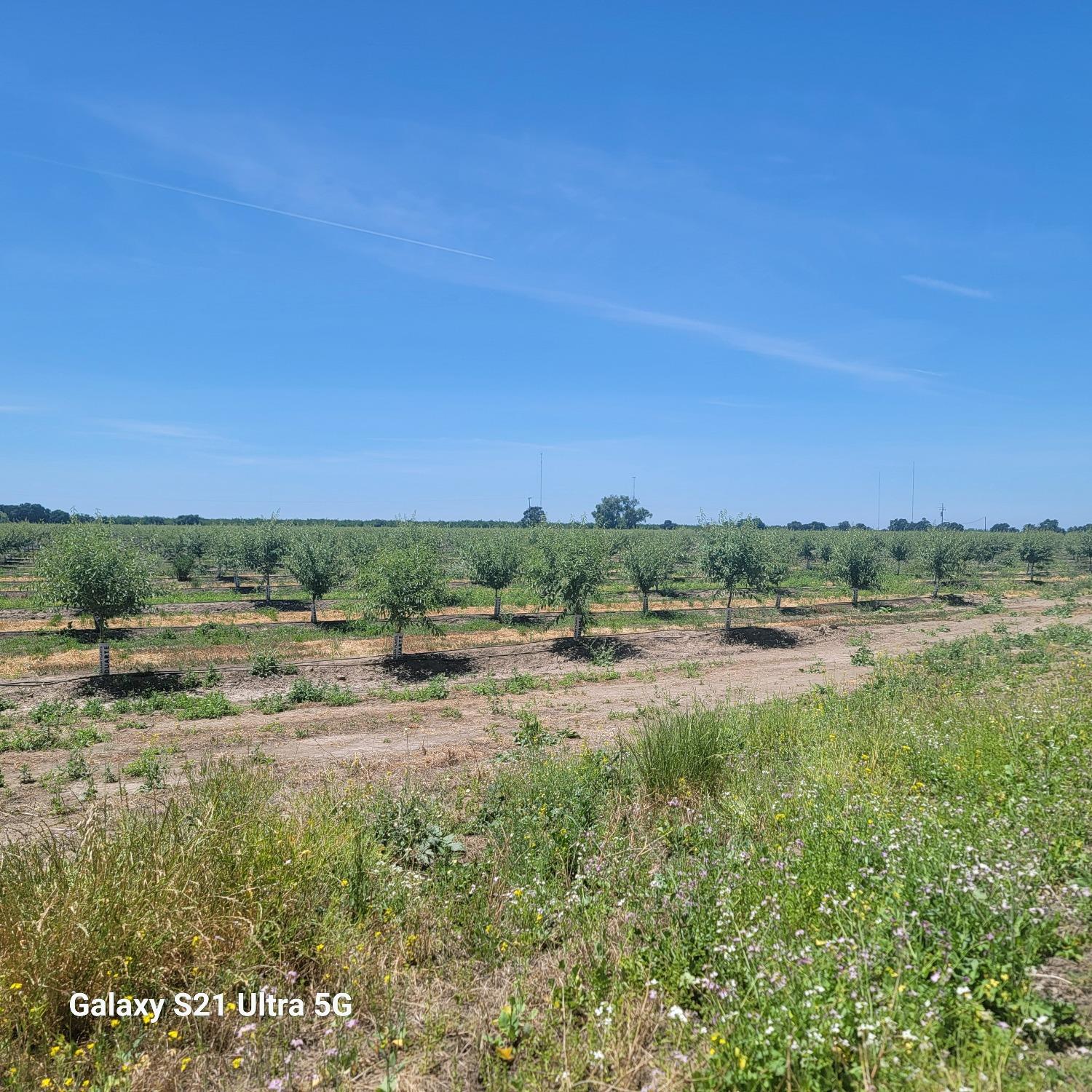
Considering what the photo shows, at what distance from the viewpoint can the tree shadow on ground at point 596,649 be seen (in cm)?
2112

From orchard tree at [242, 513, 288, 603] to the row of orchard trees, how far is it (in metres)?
0.10

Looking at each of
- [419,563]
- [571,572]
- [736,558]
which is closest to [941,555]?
[736,558]

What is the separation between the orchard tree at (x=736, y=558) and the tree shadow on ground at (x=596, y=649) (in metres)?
5.34

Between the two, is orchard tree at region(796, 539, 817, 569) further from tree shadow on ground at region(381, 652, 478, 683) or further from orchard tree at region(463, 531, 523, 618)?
tree shadow on ground at region(381, 652, 478, 683)

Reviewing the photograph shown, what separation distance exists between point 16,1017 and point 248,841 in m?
1.43

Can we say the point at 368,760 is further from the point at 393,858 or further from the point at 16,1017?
the point at 16,1017

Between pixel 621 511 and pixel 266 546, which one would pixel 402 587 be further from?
pixel 621 511

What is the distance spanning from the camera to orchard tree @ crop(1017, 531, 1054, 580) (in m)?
50.1

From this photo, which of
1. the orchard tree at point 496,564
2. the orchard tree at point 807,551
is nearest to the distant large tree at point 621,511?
the orchard tree at point 807,551

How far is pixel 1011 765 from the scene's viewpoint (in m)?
5.87

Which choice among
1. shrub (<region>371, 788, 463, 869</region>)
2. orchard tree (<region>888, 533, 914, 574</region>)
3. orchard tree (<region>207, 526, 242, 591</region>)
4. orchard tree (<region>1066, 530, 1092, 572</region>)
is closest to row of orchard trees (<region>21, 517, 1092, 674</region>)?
orchard tree (<region>207, 526, 242, 591</region>)

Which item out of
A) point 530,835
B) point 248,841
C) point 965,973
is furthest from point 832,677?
point 248,841

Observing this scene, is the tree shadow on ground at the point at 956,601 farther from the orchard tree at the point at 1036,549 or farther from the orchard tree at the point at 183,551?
the orchard tree at the point at 183,551

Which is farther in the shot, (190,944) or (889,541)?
(889,541)
